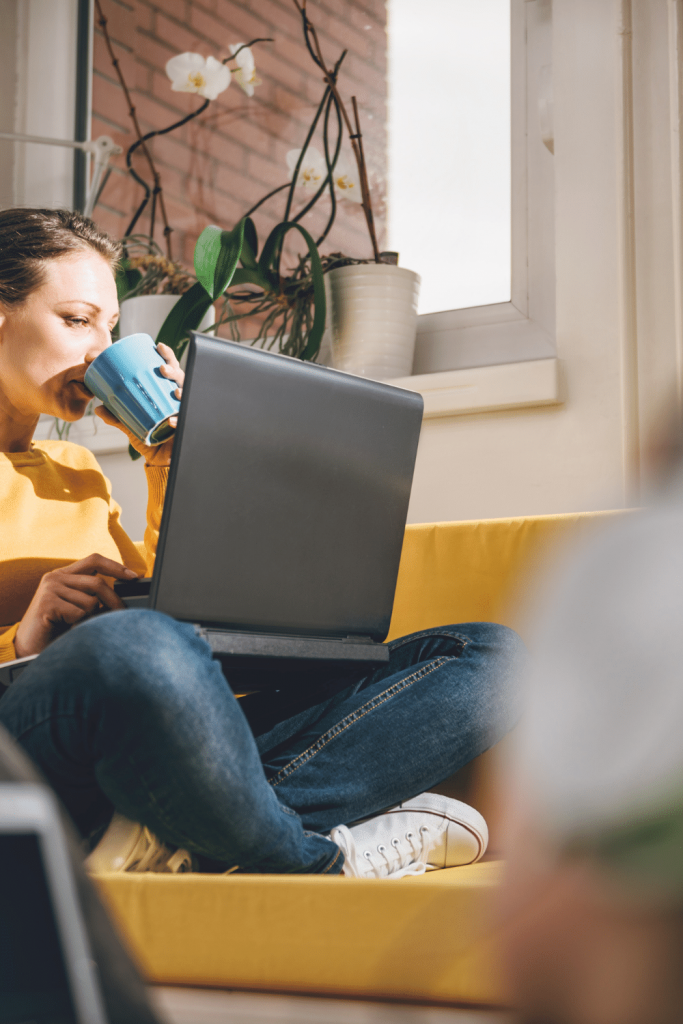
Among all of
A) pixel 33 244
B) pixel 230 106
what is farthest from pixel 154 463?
pixel 230 106

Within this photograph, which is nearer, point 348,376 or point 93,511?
point 348,376

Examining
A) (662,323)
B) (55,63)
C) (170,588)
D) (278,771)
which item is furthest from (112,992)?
(55,63)

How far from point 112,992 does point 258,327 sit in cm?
191

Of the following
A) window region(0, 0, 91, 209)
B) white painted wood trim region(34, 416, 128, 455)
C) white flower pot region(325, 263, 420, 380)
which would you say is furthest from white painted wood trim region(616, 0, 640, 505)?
window region(0, 0, 91, 209)

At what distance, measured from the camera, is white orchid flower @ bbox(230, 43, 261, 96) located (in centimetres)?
202

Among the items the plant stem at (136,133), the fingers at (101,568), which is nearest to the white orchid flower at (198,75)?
the plant stem at (136,133)

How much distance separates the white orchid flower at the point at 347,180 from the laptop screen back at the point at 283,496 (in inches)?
43.8

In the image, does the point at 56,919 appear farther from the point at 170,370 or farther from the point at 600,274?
the point at 600,274

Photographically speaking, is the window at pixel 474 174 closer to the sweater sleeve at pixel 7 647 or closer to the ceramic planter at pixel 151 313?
the ceramic planter at pixel 151 313

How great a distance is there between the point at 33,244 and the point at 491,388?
2.50 ft

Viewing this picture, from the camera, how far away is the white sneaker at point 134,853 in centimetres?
75

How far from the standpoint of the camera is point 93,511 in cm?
133

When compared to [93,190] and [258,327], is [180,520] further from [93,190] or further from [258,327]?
[93,190]

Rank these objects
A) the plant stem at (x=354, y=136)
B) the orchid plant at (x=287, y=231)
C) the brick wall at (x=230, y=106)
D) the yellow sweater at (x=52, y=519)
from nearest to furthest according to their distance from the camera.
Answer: the yellow sweater at (x=52, y=519) < the orchid plant at (x=287, y=231) < the plant stem at (x=354, y=136) < the brick wall at (x=230, y=106)
